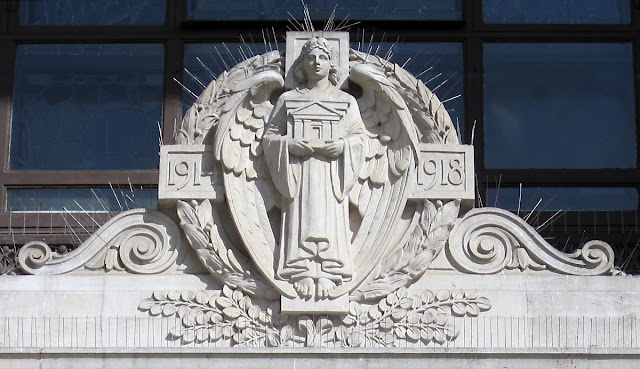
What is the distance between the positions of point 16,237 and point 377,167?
14.0 ft

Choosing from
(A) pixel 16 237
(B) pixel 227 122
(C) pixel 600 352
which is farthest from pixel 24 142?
(C) pixel 600 352

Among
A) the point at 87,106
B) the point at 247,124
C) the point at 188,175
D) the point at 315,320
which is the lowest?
the point at 315,320

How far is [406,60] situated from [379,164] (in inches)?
131

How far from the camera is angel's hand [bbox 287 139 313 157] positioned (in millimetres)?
15562

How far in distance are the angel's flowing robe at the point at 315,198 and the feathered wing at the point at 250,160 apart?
126mm

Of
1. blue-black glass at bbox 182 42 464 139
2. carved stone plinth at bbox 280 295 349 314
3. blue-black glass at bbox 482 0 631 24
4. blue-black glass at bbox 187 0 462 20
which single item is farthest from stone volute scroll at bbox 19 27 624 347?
blue-black glass at bbox 482 0 631 24

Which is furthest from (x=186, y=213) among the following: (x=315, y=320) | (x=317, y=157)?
(x=315, y=320)

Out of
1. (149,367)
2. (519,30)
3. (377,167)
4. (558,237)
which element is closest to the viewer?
(149,367)

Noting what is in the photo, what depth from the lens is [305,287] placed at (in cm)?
1516

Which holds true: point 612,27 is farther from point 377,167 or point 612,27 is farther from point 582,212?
point 377,167

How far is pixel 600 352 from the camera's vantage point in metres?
14.9

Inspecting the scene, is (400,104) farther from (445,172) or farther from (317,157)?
(317,157)

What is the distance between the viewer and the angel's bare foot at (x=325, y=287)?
15125 mm

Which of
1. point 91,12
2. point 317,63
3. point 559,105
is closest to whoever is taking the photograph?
point 317,63
